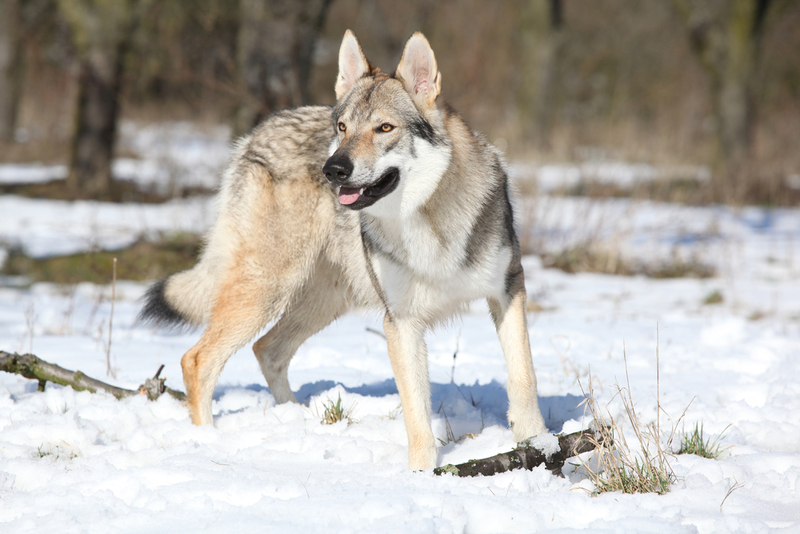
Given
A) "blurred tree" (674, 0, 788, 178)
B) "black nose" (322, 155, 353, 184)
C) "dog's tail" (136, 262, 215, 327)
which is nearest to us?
"black nose" (322, 155, 353, 184)

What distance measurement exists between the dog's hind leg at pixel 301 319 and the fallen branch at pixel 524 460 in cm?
146

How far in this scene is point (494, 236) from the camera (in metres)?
2.93

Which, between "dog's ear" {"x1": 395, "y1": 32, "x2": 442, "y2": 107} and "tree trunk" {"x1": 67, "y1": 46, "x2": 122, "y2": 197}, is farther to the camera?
"tree trunk" {"x1": 67, "y1": 46, "x2": 122, "y2": 197}

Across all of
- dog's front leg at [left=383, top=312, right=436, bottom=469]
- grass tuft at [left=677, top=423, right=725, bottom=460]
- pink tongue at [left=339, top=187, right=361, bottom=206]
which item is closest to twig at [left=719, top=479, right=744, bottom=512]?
grass tuft at [left=677, top=423, right=725, bottom=460]

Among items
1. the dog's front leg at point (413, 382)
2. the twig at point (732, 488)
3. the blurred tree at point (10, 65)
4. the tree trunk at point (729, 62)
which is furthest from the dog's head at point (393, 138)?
the blurred tree at point (10, 65)

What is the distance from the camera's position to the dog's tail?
11.8 feet

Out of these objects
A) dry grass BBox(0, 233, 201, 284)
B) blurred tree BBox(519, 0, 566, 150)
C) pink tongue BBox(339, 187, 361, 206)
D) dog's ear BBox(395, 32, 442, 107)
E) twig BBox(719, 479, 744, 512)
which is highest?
blurred tree BBox(519, 0, 566, 150)

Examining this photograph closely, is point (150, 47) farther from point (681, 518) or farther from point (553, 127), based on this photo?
point (681, 518)

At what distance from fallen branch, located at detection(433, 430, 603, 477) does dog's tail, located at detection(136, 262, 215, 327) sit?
1.73 m

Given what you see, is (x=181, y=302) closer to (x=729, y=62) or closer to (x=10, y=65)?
(x=729, y=62)

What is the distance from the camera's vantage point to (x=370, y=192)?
2.72 m

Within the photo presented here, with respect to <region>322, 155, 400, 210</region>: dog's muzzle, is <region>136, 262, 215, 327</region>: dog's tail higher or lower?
lower

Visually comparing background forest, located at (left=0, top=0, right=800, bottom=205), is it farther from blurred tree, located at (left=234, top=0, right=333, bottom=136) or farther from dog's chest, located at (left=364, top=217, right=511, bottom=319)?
dog's chest, located at (left=364, top=217, right=511, bottom=319)

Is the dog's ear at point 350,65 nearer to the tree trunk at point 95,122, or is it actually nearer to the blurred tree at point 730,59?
the tree trunk at point 95,122
